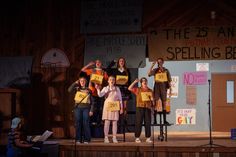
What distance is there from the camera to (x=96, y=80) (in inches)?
382

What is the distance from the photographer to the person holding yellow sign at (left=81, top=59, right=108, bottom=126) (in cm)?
972

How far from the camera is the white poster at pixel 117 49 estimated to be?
436 inches

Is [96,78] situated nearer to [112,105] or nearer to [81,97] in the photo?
[81,97]

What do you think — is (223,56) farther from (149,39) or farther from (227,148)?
(227,148)

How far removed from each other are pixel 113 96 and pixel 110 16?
Result: 281 centimetres

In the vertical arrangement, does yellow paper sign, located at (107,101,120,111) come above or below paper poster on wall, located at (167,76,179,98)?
below

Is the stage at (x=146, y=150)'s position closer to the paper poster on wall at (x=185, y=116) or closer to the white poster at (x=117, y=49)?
the white poster at (x=117, y=49)

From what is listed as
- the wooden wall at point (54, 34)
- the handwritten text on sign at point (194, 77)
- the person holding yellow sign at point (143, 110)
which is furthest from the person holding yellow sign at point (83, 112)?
the handwritten text on sign at point (194, 77)

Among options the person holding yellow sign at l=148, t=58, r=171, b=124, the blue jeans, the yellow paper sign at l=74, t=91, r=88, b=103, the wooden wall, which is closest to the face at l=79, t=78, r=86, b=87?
the yellow paper sign at l=74, t=91, r=88, b=103

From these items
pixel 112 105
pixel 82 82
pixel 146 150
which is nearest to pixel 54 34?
pixel 82 82

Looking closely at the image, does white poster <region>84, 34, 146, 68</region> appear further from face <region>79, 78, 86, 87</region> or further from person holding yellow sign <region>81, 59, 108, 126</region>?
face <region>79, 78, 86, 87</region>

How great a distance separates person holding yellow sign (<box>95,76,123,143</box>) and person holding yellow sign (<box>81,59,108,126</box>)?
354mm

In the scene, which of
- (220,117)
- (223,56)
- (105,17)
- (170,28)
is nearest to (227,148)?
(223,56)

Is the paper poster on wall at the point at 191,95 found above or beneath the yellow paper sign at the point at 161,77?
beneath
